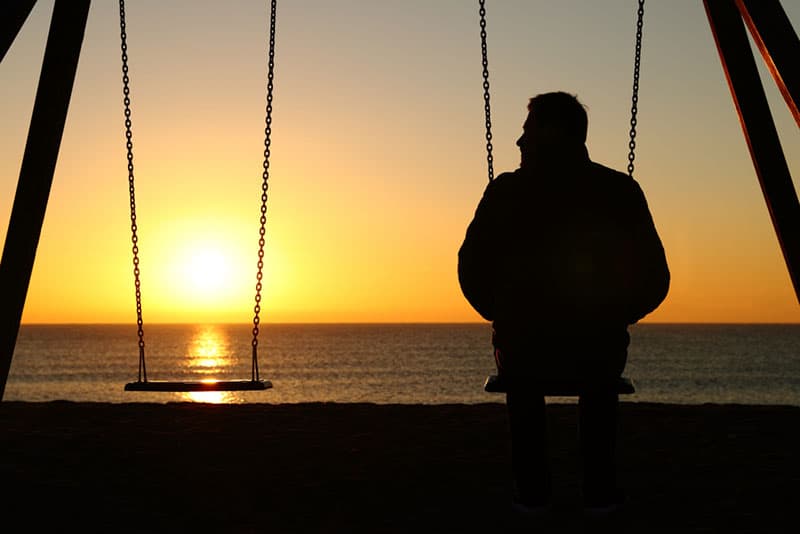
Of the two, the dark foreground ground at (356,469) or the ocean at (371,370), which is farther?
the ocean at (371,370)

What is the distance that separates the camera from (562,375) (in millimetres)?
5094

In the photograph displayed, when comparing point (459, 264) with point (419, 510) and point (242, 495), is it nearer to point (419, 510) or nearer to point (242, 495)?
point (419, 510)

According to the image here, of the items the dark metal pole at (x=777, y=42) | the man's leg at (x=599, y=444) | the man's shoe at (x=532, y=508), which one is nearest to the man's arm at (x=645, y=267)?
the man's leg at (x=599, y=444)

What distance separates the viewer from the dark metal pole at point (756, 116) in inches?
309

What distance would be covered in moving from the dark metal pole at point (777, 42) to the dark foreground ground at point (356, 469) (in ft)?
7.39

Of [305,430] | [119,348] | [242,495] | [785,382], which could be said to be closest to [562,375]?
[242,495]

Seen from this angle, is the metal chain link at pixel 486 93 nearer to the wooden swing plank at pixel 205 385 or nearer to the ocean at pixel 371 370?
the wooden swing plank at pixel 205 385

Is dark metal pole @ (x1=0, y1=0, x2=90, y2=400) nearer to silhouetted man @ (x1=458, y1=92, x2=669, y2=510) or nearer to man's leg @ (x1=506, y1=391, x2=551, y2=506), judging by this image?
silhouetted man @ (x1=458, y1=92, x2=669, y2=510)

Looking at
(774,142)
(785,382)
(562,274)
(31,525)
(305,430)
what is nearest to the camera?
(562,274)

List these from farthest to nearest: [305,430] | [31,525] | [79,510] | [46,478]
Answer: [305,430] < [46,478] < [79,510] < [31,525]

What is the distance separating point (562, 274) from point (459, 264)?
0.49m

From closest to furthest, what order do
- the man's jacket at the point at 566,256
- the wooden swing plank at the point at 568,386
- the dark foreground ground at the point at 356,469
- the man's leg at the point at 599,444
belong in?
the man's jacket at the point at 566,256 → the wooden swing plank at the point at 568,386 → the man's leg at the point at 599,444 → the dark foreground ground at the point at 356,469

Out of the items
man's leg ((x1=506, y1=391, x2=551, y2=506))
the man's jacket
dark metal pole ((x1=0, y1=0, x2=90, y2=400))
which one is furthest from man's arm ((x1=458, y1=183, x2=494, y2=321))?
dark metal pole ((x1=0, y1=0, x2=90, y2=400))

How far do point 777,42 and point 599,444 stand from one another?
328 centimetres
